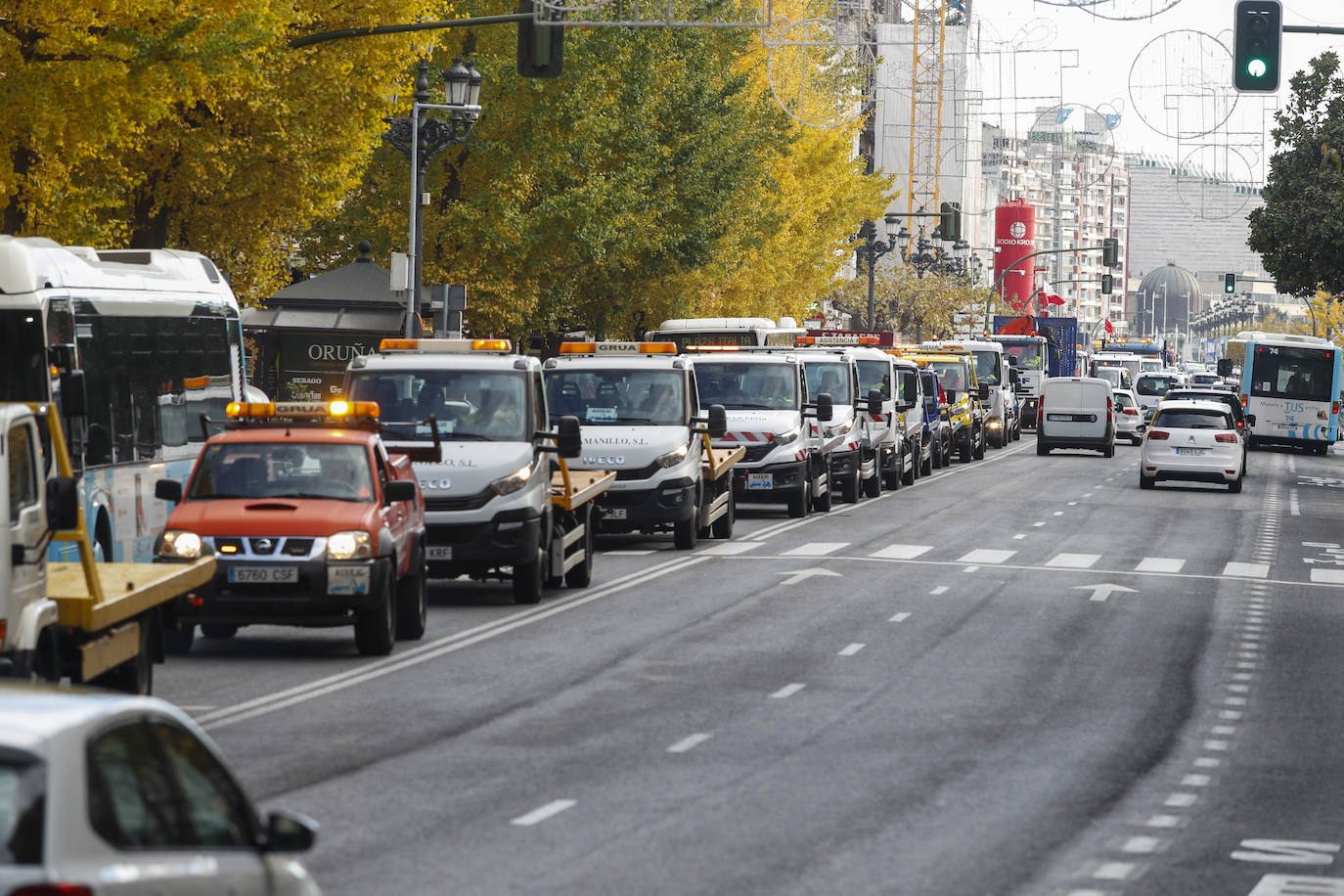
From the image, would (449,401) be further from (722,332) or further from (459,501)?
(722,332)

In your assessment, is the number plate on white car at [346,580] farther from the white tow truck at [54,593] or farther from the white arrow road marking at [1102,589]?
the white arrow road marking at [1102,589]

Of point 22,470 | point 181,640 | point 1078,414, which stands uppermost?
point 22,470

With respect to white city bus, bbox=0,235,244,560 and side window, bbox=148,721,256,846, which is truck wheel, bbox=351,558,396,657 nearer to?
white city bus, bbox=0,235,244,560

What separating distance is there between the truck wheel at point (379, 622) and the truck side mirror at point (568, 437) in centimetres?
378

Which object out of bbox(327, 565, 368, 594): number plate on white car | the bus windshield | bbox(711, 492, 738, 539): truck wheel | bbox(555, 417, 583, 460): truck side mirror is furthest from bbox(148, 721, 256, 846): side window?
the bus windshield

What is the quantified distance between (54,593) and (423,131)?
21.6 m

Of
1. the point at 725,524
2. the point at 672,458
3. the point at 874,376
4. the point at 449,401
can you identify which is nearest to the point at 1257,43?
the point at 672,458

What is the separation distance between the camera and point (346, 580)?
16016mm

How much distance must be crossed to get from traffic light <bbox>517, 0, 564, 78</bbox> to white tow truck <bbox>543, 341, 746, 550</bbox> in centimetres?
491

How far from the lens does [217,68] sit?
77.7 ft

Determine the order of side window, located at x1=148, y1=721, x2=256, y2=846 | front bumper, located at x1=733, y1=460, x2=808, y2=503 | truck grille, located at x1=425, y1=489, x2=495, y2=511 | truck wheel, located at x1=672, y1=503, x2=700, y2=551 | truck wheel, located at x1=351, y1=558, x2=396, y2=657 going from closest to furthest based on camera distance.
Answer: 1. side window, located at x1=148, y1=721, x2=256, y2=846
2. truck wheel, located at x1=351, y1=558, x2=396, y2=657
3. truck grille, located at x1=425, y1=489, x2=495, y2=511
4. truck wheel, located at x1=672, y1=503, x2=700, y2=551
5. front bumper, located at x1=733, y1=460, x2=808, y2=503

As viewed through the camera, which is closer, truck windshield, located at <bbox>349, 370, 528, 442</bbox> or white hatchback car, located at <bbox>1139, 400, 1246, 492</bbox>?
truck windshield, located at <bbox>349, 370, 528, 442</bbox>

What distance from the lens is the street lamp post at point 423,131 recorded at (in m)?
32.4

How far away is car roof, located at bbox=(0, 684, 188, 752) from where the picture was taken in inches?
192
